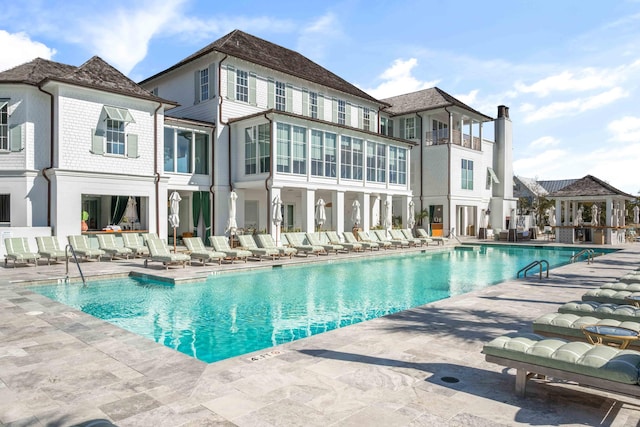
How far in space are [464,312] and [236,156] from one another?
17141mm

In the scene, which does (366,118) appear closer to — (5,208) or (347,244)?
(347,244)

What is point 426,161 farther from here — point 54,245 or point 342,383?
point 342,383

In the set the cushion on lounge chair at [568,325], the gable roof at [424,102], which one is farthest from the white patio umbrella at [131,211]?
the cushion on lounge chair at [568,325]

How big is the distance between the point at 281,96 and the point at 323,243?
9.34m

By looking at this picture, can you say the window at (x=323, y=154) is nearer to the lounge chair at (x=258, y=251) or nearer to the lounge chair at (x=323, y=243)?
the lounge chair at (x=323, y=243)

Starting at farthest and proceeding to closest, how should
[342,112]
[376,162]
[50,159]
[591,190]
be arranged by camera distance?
1. [342,112]
2. [591,190]
3. [376,162]
4. [50,159]

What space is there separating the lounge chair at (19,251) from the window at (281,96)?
14.2m

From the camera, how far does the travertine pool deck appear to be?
375 cm

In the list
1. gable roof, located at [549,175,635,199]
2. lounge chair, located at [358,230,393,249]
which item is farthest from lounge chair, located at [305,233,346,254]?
gable roof, located at [549,175,635,199]

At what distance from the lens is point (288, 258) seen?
17891 mm

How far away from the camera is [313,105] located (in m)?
26.6

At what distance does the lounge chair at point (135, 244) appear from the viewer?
55.5ft

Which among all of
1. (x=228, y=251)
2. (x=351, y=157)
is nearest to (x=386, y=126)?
(x=351, y=157)

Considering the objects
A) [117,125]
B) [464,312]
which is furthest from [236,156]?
[464,312]
